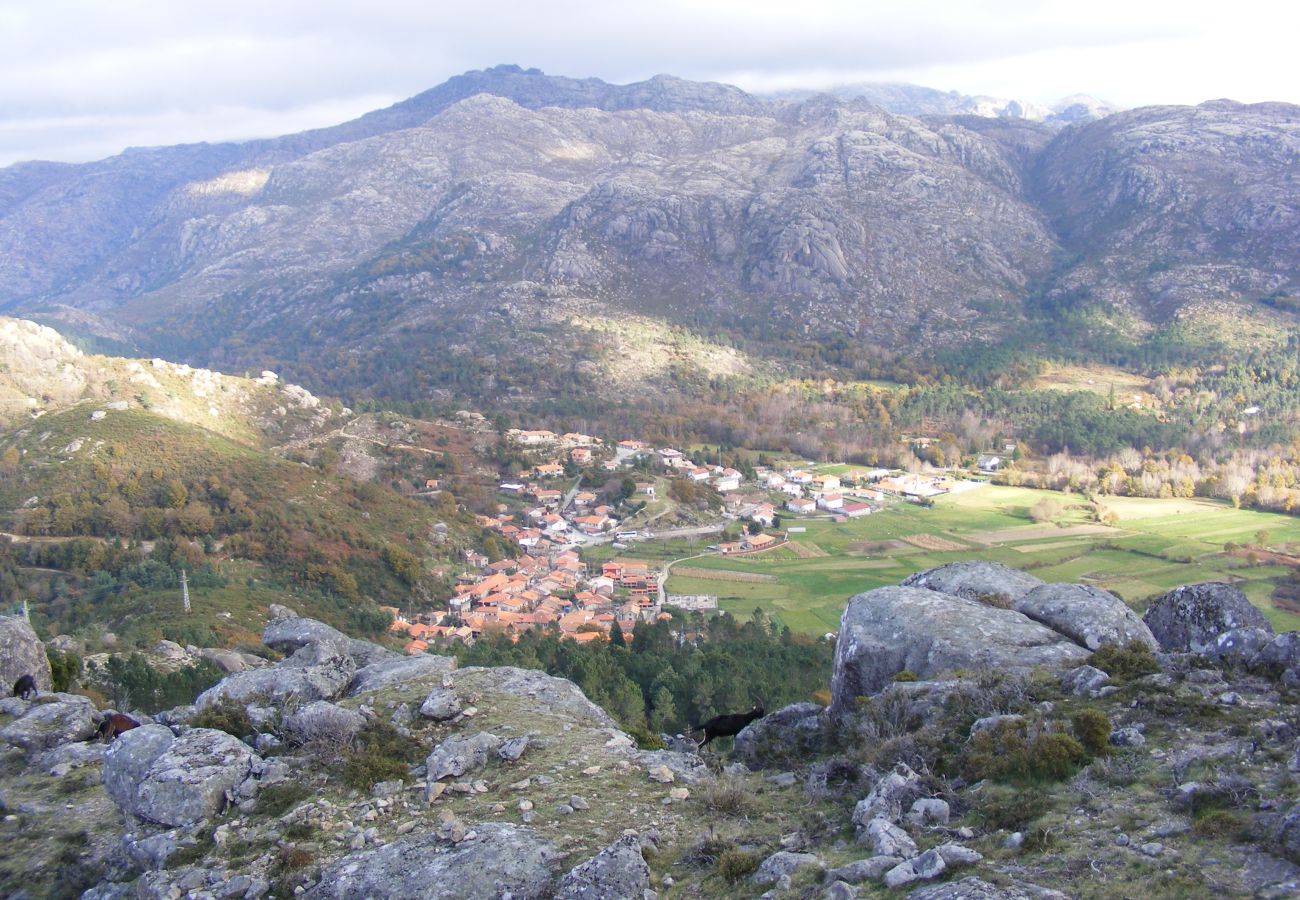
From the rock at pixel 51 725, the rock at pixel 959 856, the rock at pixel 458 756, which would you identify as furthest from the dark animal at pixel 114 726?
the rock at pixel 959 856

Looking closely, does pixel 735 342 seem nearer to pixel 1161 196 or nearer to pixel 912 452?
pixel 912 452

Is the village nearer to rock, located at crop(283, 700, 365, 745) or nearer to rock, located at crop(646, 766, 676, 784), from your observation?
rock, located at crop(283, 700, 365, 745)

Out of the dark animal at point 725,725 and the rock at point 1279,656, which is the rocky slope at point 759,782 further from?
the dark animal at point 725,725

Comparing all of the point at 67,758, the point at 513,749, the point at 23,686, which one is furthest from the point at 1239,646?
the point at 23,686

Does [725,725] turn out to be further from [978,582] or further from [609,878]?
[978,582]

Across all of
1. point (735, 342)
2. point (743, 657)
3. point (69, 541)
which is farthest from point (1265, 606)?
point (735, 342)
